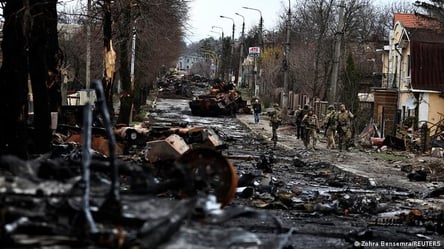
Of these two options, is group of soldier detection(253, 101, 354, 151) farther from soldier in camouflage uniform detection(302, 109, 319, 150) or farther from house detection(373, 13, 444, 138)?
house detection(373, 13, 444, 138)

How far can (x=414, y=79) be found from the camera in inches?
1767

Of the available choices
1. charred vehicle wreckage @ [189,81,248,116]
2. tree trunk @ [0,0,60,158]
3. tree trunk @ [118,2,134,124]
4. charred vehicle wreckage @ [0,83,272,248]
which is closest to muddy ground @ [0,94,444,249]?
charred vehicle wreckage @ [0,83,272,248]

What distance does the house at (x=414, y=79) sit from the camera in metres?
43.3

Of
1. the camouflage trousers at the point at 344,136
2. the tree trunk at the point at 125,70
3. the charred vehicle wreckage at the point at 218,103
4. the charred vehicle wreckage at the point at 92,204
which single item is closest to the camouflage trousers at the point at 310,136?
the camouflage trousers at the point at 344,136

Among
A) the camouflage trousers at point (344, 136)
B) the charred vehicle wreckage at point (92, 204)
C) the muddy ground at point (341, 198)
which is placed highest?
the charred vehicle wreckage at point (92, 204)

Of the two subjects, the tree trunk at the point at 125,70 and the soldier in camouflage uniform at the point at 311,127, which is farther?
the tree trunk at the point at 125,70

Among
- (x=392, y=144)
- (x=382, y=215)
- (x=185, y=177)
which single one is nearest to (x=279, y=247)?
(x=185, y=177)

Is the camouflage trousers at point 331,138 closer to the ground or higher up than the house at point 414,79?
closer to the ground

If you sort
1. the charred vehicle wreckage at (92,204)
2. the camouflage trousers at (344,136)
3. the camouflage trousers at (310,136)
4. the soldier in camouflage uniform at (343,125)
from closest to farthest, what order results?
the charred vehicle wreckage at (92,204) → the soldier in camouflage uniform at (343,125) → the camouflage trousers at (344,136) → the camouflage trousers at (310,136)

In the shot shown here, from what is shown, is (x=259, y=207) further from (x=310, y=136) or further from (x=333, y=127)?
(x=310, y=136)

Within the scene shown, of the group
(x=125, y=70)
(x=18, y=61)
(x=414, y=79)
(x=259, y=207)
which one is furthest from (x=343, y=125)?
(x=414, y=79)

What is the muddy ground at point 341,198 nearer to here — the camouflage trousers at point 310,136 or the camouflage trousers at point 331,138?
the camouflage trousers at point 331,138

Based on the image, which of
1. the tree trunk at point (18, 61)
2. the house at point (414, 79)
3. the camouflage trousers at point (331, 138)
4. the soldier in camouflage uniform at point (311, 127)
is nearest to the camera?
the tree trunk at point (18, 61)

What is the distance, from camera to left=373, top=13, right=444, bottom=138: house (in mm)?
43312
